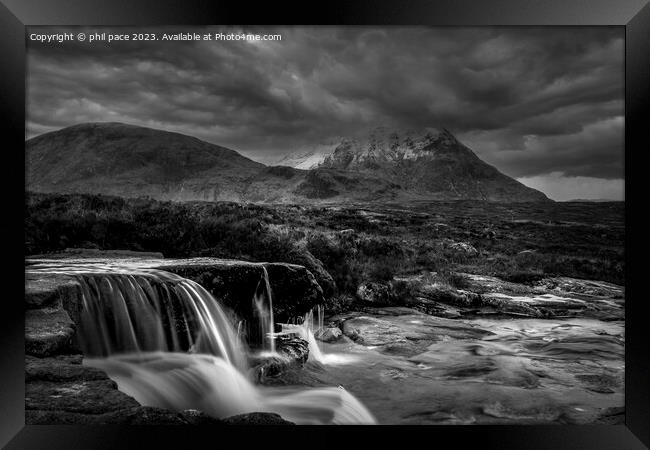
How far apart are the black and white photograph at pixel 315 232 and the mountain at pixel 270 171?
0.04m

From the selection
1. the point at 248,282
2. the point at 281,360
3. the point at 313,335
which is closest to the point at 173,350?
the point at 248,282

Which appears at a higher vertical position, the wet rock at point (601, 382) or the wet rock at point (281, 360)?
the wet rock at point (281, 360)

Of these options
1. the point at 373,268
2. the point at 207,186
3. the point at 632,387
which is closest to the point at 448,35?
the point at 373,268

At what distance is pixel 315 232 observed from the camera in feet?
19.5

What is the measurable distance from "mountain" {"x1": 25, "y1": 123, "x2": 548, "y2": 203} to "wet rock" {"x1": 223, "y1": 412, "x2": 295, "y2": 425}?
3.18 m

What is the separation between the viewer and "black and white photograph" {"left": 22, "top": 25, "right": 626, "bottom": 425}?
4.71m

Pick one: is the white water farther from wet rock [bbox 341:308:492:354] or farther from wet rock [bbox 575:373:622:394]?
wet rock [bbox 575:373:622:394]

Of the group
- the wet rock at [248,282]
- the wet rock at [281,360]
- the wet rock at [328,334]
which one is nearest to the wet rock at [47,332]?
the wet rock at [248,282]

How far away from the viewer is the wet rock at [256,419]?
4.48 meters

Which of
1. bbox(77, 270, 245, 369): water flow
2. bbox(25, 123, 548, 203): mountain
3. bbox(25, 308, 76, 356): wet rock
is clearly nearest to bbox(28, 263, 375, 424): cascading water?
bbox(77, 270, 245, 369): water flow

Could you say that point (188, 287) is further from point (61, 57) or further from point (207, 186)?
point (61, 57)

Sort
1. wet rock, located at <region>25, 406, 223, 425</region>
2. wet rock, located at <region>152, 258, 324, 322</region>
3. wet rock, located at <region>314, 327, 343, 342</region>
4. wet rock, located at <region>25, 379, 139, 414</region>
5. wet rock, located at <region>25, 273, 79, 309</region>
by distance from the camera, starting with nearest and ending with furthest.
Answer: wet rock, located at <region>25, 379, 139, 414</region>, wet rock, located at <region>25, 406, 223, 425</region>, wet rock, located at <region>25, 273, 79, 309</region>, wet rock, located at <region>152, 258, 324, 322</region>, wet rock, located at <region>314, 327, 343, 342</region>

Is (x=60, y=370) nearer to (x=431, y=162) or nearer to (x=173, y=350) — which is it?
(x=173, y=350)

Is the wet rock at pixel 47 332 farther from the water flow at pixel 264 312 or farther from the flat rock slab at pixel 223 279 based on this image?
the water flow at pixel 264 312
